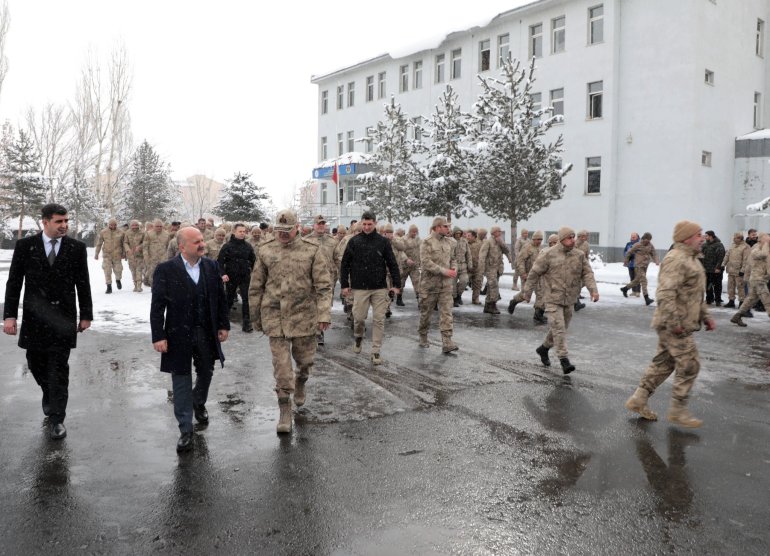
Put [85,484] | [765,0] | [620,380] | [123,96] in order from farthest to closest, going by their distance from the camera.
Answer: [123,96] < [765,0] < [620,380] < [85,484]

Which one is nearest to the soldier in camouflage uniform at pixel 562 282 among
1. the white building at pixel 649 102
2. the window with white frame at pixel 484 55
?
the white building at pixel 649 102

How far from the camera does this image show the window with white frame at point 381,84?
4553 centimetres

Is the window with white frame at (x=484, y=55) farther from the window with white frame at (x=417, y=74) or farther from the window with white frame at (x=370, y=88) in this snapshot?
the window with white frame at (x=370, y=88)

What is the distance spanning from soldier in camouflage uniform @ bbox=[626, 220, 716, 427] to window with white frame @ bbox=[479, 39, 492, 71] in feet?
112

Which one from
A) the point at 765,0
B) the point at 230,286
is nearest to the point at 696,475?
the point at 230,286

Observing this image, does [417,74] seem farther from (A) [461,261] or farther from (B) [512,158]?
(A) [461,261]

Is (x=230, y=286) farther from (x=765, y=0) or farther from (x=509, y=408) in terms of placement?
(x=765, y=0)

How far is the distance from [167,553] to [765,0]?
133ft

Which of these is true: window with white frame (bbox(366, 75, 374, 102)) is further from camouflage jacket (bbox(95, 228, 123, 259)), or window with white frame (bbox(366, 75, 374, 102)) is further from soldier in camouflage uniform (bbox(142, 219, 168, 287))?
soldier in camouflage uniform (bbox(142, 219, 168, 287))

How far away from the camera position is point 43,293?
570 cm

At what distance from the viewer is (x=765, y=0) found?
34656 mm

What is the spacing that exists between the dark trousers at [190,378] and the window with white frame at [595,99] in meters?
30.4

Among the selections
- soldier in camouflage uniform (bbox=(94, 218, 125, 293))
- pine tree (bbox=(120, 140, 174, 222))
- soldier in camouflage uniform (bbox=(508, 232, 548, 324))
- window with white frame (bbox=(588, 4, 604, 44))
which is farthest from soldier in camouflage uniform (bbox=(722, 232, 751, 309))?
pine tree (bbox=(120, 140, 174, 222))

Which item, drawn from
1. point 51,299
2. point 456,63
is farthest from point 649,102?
point 51,299
